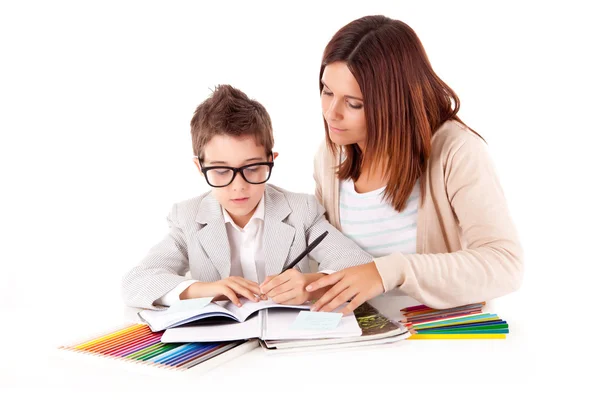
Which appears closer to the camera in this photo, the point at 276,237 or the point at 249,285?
the point at 249,285

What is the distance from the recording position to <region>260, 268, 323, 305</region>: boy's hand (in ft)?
5.18

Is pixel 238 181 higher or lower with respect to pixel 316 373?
higher

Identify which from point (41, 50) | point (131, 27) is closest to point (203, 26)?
point (131, 27)

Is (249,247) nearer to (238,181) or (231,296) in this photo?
(238,181)

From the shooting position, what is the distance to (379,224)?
2113mm

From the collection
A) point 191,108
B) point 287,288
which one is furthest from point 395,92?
point 191,108

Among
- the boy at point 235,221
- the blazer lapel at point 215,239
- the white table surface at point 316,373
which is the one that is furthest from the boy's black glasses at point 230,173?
the white table surface at point 316,373

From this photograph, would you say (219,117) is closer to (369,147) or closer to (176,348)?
(369,147)

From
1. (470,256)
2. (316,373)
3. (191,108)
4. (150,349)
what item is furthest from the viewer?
(191,108)

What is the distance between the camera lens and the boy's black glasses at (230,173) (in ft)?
6.20

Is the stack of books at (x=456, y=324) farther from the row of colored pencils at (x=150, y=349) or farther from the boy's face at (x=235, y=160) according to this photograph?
the boy's face at (x=235, y=160)

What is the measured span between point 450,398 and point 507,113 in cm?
260

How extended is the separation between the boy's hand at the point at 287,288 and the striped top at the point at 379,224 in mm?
547

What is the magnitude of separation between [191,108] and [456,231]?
1838mm
